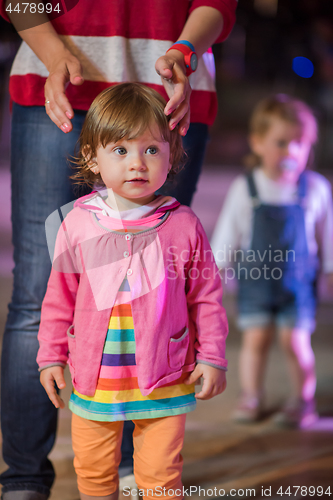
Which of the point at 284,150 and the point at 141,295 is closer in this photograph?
the point at 141,295

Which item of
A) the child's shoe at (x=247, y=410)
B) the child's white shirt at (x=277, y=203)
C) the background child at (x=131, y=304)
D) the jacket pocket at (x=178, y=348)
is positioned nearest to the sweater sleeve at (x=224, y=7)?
the background child at (x=131, y=304)

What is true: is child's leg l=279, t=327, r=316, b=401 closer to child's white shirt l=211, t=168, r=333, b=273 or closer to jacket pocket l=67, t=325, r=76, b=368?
child's white shirt l=211, t=168, r=333, b=273

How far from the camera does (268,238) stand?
1624mm

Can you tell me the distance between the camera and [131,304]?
792 millimetres

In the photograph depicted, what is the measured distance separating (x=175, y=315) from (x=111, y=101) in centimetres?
35

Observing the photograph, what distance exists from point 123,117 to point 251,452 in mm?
986

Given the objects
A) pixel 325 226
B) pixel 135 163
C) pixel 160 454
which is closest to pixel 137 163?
pixel 135 163

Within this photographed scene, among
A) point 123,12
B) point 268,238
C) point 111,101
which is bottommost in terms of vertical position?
point 268,238

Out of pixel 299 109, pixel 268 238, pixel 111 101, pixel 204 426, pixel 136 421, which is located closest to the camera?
pixel 111 101

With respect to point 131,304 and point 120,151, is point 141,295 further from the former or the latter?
point 120,151

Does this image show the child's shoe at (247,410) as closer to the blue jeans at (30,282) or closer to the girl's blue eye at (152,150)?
the blue jeans at (30,282)

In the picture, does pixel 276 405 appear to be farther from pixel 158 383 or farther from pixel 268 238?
pixel 158 383

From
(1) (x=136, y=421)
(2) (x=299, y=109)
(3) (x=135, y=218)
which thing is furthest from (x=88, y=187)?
(2) (x=299, y=109)

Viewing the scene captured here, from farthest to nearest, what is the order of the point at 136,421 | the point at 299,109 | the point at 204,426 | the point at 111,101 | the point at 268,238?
the point at 299,109 → the point at 268,238 → the point at 204,426 → the point at 136,421 → the point at 111,101
